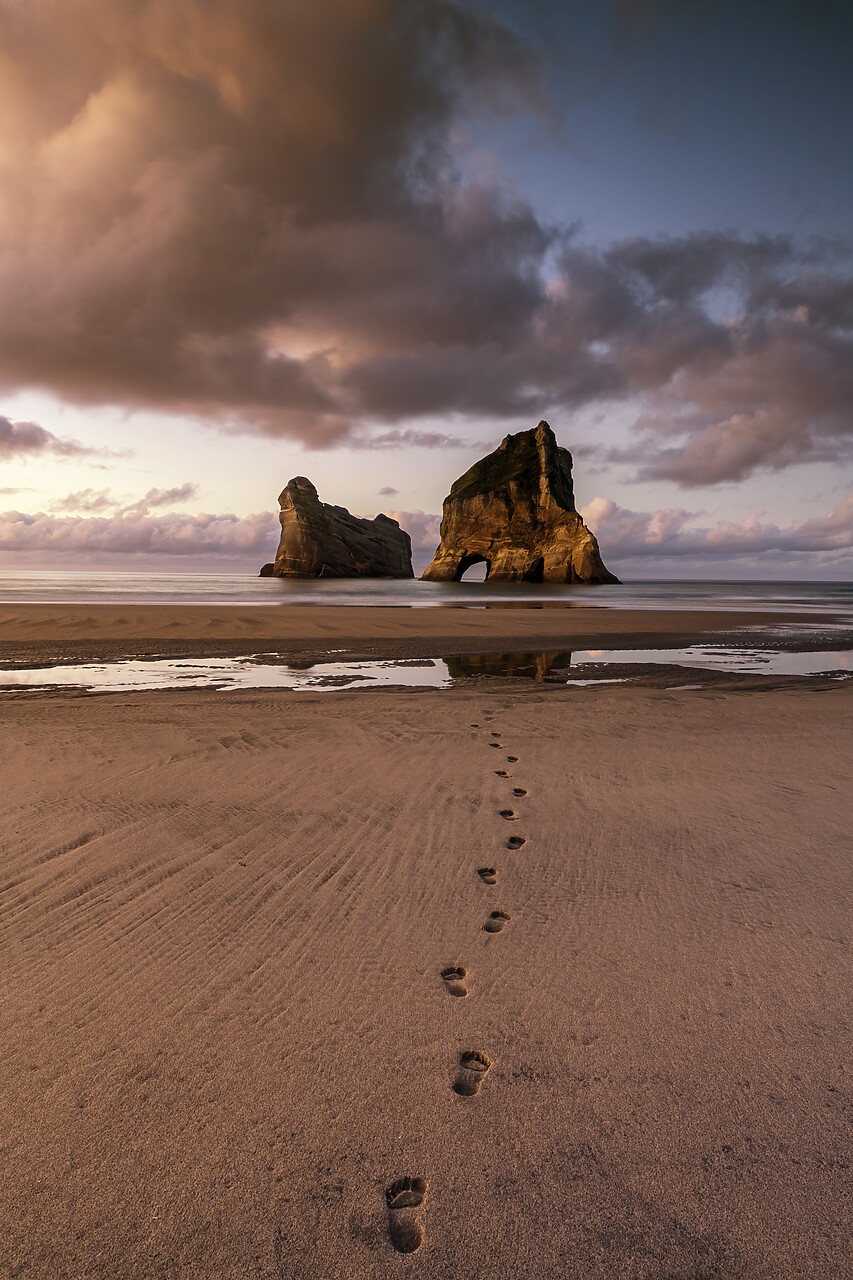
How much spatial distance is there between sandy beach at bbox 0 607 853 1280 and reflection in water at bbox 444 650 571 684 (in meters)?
5.98

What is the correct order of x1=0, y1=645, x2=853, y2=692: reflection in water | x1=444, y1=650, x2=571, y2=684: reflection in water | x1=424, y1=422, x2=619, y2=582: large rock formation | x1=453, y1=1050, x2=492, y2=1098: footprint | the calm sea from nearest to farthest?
x1=453, y1=1050, x2=492, y2=1098: footprint < x1=0, y1=645, x2=853, y2=692: reflection in water < x1=444, y1=650, x2=571, y2=684: reflection in water < the calm sea < x1=424, y1=422, x2=619, y2=582: large rock formation

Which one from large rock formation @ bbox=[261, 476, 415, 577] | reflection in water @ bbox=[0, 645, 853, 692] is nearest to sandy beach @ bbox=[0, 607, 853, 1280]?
reflection in water @ bbox=[0, 645, 853, 692]

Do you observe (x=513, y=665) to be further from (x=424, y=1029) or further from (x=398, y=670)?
(x=424, y=1029)

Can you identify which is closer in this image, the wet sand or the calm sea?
the wet sand

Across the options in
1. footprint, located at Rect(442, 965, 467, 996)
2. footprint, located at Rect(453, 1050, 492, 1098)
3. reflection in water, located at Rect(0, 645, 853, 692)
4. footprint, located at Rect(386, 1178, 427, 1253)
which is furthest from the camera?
reflection in water, located at Rect(0, 645, 853, 692)

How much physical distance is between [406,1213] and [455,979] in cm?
96

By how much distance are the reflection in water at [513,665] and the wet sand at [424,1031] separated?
6053 mm

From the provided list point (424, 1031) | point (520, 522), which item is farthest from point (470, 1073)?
point (520, 522)

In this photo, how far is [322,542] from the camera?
383 feet

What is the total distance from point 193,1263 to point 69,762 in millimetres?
4589

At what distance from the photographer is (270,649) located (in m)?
13.9

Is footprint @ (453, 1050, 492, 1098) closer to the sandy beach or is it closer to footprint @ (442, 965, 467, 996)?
the sandy beach

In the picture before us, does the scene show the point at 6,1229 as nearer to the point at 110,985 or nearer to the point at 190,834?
the point at 110,985

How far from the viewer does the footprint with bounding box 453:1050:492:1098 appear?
2.03m
